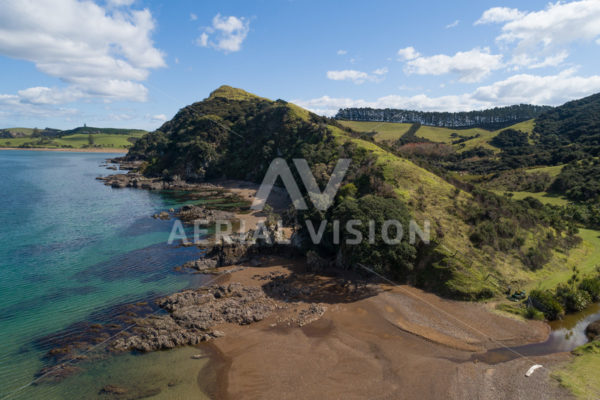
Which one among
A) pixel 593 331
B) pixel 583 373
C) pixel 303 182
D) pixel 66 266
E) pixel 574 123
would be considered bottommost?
pixel 66 266

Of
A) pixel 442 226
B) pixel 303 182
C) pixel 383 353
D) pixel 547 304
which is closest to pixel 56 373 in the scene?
pixel 383 353

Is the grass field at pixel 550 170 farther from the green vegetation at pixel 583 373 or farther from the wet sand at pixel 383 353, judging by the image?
the wet sand at pixel 383 353

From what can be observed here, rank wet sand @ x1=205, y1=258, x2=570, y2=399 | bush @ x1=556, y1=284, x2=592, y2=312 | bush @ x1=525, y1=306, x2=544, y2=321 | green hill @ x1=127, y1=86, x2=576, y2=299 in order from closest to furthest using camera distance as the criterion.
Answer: wet sand @ x1=205, y1=258, x2=570, y2=399 < bush @ x1=525, y1=306, x2=544, y2=321 < bush @ x1=556, y1=284, x2=592, y2=312 < green hill @ x1=127, y1=86, x2=576, y2=299

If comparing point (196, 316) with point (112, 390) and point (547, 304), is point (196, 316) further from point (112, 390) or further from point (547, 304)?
point (547, 304)

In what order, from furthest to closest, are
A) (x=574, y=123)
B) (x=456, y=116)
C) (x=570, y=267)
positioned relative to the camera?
(x=456, y=116)
(x=574, y=123)
(x=570, y=267)

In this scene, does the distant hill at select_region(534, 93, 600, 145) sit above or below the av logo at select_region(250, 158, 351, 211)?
above

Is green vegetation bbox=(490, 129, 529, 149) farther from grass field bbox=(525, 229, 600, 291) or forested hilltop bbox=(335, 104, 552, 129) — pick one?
grass field bbox=(525, 229, 600, 291)

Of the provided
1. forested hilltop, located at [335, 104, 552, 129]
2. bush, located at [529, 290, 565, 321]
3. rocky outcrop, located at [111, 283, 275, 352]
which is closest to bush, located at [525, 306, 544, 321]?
bush, located at [529, 290, 565, 321]

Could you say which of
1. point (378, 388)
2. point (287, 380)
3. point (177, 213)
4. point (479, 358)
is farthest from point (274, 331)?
point (177, 213)
